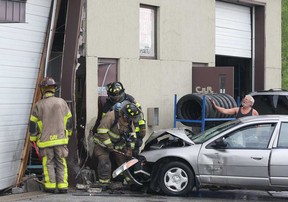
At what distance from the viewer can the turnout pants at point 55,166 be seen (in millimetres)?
10297

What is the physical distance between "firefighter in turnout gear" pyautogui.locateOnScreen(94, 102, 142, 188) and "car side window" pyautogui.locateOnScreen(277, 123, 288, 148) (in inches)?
103

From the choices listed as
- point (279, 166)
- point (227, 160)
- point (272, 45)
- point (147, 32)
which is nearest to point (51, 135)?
point (227, 160)

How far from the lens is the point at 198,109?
1415 cm

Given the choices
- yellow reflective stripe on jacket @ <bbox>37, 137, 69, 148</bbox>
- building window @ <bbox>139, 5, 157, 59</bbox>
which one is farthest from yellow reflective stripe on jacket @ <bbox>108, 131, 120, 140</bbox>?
building window @ <bbox>139, 5, 157, 59</bbox>

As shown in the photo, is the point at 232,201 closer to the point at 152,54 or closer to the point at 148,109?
the point at 148,109

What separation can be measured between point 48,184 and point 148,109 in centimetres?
433

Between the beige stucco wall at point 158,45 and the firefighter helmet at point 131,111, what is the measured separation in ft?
5.40

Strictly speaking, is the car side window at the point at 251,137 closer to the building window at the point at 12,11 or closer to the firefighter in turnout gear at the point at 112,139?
the firefighter in turnout gear at the point at 112,139

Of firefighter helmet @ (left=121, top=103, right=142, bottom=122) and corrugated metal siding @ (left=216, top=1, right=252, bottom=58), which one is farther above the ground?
corrugated metal siding @ (left=216, top=1, right=252, bottom=58)

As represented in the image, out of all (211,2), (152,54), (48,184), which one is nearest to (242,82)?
(211,2)

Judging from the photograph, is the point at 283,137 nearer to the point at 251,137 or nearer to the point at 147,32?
the point at 251,137

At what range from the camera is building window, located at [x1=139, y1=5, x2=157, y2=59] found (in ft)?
47.0

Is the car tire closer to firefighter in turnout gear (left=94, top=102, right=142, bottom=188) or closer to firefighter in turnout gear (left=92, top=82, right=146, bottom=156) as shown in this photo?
firefighter in turnout gear (left=92, top=82, right=146, bottom=156)

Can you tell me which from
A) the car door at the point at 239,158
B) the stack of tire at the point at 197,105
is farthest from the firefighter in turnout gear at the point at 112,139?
the stack of tire at the point at 197,105
